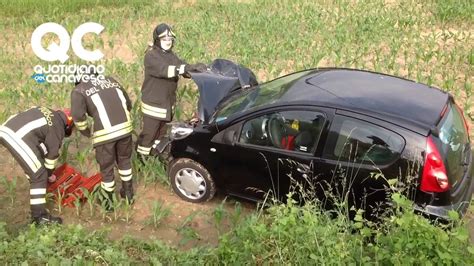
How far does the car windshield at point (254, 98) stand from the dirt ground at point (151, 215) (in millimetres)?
977

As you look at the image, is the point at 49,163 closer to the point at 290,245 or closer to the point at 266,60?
the point at 290,245

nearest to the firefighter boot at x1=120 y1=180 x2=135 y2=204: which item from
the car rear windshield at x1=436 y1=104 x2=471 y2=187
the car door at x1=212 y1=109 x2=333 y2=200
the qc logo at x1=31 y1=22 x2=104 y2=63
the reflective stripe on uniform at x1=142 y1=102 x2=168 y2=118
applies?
the reflective stripe on uniform at x1=142 y1=102 x2=168 y2=118

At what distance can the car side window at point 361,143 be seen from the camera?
4.31 m

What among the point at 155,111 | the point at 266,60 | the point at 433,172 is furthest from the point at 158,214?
the point at 266,60

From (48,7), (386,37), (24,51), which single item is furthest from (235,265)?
(48,7)

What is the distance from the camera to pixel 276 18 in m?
11.5

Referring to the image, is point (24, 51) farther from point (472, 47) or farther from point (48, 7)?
point (472, 47)

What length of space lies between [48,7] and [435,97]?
1098 centimetres

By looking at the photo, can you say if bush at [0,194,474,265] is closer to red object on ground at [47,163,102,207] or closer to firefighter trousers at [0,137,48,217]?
firefighter trousers at [0,137,48,217]

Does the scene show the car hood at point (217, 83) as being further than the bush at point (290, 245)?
Yes

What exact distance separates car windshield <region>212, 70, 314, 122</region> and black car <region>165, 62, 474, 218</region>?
0.8 inches

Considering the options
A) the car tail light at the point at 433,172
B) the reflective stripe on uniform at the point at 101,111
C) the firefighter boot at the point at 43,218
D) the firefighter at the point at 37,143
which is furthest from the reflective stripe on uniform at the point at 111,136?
the car tail light at the point at 433,172

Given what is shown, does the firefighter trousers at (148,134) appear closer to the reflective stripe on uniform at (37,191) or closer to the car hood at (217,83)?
the car hood at (217,83)

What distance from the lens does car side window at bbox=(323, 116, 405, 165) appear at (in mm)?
4312
